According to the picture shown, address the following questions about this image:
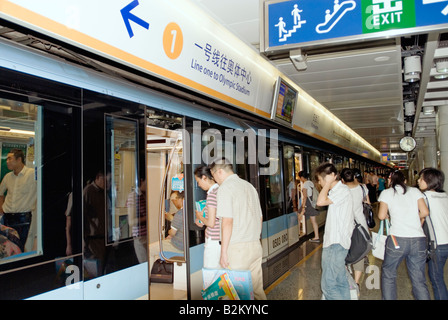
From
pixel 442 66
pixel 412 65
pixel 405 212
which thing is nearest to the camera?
pixel 405 212

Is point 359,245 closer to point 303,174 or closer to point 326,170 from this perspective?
point 326,170

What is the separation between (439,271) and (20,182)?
4070 millimetres

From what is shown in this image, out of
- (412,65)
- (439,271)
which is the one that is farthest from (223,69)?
(439,271)

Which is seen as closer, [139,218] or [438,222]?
[139,218]

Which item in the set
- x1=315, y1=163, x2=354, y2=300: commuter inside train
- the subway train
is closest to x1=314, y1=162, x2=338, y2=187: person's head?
x1=315, y1=163, x2=354, y2=300: commuter inside train

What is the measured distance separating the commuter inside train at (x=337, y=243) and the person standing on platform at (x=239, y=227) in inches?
28.4

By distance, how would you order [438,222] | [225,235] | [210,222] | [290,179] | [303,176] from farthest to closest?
[303,176], [290,179], [438,222], [210,222], [225,235]

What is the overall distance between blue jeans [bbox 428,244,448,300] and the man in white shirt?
385 cm

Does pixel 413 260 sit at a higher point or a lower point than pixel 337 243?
lower

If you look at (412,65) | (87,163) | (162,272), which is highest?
(412,65)

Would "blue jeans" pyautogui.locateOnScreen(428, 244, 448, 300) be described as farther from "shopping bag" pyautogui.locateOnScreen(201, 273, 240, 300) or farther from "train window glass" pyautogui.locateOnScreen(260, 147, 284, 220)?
"train window glass" pyautogui.locateOnScreen(260, 147, 284, 220)

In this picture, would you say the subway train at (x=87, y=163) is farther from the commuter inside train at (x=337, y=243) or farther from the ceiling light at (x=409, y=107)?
the ceiling light at (x=409, y=107)

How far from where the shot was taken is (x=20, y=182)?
2404 mm

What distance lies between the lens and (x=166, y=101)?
138 inches
